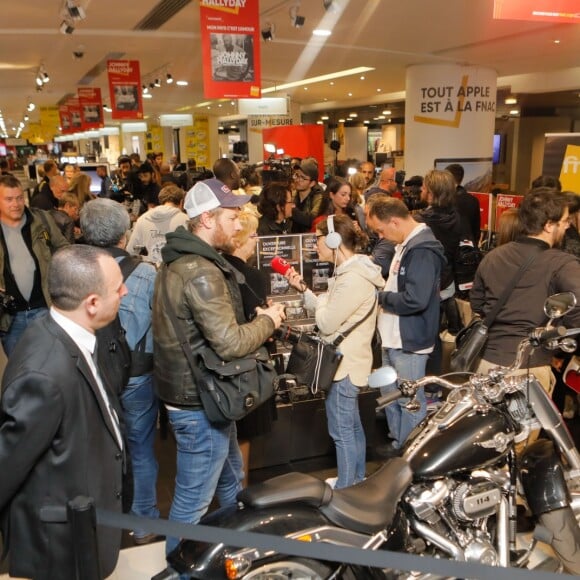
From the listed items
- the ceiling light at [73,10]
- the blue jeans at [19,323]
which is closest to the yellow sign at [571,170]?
the blue jeans at [19,323]

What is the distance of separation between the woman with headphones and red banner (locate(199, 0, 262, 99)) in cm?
364

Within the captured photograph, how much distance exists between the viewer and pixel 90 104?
16391 mm

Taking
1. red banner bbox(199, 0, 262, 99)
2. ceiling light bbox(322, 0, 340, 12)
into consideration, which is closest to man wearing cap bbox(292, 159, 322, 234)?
red banner bbox(199, 0, 262, 99)

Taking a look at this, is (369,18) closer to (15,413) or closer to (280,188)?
(280,188)

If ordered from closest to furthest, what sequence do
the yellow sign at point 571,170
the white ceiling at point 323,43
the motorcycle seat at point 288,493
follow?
1. the motorcycle seat at point 288,493
2. the yellow sign at point 571,170
3. the white ceiling at point 323,43

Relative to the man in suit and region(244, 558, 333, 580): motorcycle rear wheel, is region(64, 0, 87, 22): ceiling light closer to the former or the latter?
the man in suit

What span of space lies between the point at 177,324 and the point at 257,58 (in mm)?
4877

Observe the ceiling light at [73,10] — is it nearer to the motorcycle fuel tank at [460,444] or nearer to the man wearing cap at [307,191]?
the man wearing cap at [307,191]

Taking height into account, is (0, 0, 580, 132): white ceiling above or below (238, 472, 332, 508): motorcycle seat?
above

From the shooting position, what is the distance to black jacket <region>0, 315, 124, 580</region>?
5.27 feet

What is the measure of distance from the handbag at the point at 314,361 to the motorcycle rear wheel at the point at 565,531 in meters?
1.09

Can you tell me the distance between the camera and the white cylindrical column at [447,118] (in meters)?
10.8

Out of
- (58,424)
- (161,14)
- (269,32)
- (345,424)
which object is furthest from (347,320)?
(161,14)

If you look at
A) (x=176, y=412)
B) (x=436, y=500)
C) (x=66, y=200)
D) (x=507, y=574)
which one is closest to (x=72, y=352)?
(x=176, y=412)
